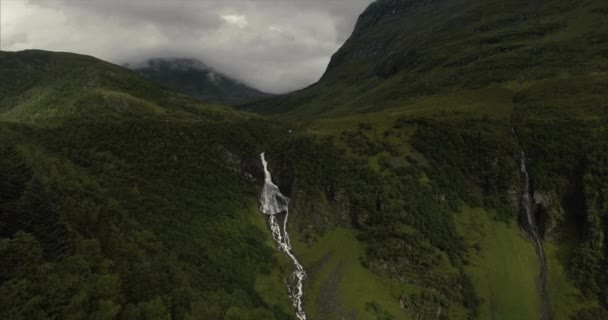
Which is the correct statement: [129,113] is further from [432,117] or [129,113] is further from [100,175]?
[432,117]

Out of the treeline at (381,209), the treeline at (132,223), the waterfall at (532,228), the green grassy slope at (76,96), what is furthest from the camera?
the green grassy slope at (76,96)

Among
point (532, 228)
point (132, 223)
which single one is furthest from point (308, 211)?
point (532, 228)

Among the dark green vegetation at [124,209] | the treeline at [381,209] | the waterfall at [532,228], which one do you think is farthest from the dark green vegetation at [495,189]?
the dark green vegetation at [124,209]

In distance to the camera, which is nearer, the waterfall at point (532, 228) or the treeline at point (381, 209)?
the treeline at point (381, 209)

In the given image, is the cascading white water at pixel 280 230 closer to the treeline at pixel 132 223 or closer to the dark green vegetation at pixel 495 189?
the treeline at pixel 132 223

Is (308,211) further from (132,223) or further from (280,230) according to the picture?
(132,223)

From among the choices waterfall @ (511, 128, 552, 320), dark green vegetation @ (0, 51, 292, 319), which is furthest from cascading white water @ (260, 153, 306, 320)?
waterfall @ (511, 128, 552, 320)

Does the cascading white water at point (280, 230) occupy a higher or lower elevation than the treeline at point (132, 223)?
lower
